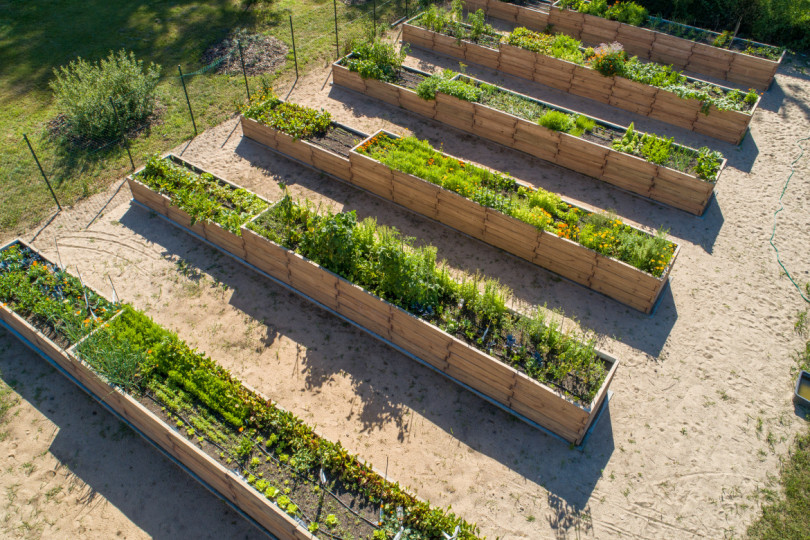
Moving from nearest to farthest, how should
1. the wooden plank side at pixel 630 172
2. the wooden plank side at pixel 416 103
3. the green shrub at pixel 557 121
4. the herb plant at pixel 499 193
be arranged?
the herb plant at pixel 499 193, the wooden plank side at pixel 630 172, the green shrub at pixel 557 121, the wooden plank side at pixel 416 103

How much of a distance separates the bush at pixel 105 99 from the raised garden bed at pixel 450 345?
6458 mm

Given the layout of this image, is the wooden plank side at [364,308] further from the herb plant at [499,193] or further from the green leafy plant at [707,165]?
the green leafy plant at [707,165]

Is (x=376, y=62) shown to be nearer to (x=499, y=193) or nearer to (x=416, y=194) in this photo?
(x=416, y=194)

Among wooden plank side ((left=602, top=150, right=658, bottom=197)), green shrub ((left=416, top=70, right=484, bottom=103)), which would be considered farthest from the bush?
wooden plank side ((left=602, top=150, right=658, bottom=197))

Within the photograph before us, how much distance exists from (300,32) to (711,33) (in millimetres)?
13241

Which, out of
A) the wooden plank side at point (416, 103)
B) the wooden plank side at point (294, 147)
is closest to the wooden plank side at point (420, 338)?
the wooden plank side at point (294, 147)

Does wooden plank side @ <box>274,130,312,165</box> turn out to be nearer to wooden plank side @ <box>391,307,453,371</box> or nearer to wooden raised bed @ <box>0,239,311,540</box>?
wooden plank side @ <box>391,307,453,371</box>

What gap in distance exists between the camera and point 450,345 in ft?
31.3

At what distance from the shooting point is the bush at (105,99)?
578 inches

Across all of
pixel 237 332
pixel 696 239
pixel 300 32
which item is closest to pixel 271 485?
Result: pixel 237 332

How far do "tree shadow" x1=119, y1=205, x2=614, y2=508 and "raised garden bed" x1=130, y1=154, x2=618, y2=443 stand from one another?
0.67 ft

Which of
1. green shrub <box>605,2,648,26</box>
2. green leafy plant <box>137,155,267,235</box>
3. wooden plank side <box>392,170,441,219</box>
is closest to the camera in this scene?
green leafy plant <box>137,155,267,235</box>

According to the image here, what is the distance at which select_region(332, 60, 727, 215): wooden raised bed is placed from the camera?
1290cm

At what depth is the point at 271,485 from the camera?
7941 millimetres
